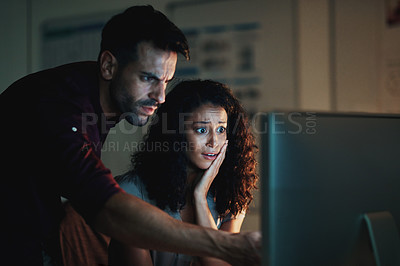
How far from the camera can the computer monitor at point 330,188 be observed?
0.60 metres

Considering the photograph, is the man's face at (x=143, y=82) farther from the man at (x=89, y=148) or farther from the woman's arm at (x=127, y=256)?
the woman's arm at (x=127, y=256)

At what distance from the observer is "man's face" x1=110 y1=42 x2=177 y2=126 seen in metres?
1.15

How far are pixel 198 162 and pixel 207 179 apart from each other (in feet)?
0.23

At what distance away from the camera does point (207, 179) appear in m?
1.29

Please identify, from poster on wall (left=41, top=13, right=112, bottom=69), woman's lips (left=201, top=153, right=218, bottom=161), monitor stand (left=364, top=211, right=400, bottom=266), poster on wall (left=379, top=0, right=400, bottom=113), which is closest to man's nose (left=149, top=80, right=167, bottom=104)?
woman's lips (left=201, top=153, right=218, bottom=161)

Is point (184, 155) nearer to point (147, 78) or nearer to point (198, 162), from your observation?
point (198, 162)

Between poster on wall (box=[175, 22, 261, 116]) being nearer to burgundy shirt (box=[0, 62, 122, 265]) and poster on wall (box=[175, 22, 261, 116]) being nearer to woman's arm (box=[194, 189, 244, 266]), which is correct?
woman's arm (box=[194, 189, 244, 266])

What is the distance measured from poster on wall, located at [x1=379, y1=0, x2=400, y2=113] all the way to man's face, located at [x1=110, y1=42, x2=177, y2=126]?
1.40 metres

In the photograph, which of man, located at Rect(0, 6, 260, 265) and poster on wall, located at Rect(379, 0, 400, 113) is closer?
man, located at Rect(0, 6, 260, 265)

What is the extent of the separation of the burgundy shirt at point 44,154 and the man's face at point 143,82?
3.3 inches

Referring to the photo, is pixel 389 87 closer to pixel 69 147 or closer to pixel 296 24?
pixel 296 24

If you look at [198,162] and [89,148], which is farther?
[198,162]

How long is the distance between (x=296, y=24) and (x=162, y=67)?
4.35ft

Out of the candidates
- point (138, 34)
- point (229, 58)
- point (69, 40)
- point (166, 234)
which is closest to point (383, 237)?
point (166, 234)
